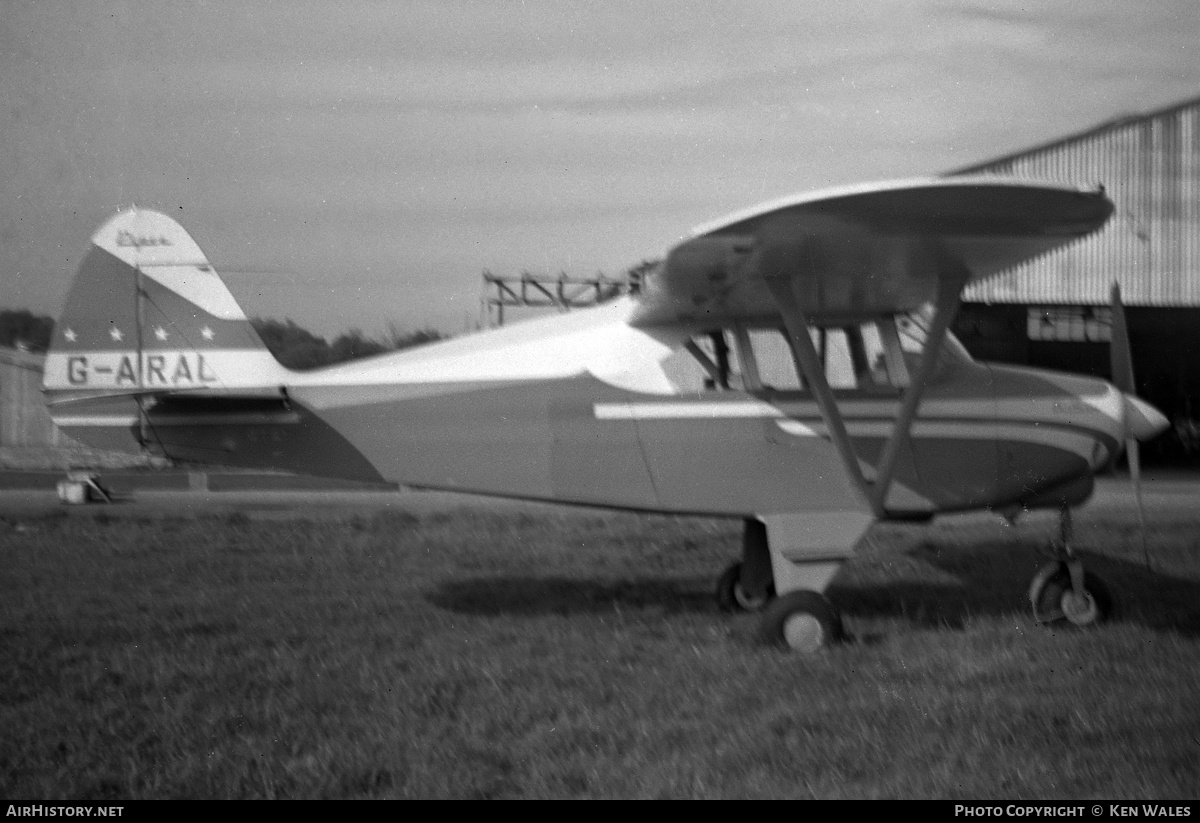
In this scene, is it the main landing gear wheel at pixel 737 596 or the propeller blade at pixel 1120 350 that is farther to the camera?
the main landing gear wheel at pixel 737 596

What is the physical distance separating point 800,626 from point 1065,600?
2.11 m

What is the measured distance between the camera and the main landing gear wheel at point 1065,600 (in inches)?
259

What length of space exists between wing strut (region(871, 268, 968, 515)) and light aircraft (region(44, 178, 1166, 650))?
0.7 inches

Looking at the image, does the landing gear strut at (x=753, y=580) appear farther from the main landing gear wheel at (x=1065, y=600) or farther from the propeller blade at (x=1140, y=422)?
the propeller blade at (x=1140, y=422)

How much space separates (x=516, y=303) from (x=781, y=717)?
28.2ft

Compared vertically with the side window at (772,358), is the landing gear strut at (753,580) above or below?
below

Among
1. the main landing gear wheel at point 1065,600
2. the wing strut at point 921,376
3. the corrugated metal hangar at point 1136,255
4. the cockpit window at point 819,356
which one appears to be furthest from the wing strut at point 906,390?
the corrugated metal hangar at point 1136,255

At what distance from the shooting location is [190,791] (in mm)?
3656

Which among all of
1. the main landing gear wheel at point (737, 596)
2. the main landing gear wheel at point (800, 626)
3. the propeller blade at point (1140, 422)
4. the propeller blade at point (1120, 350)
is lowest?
the main landing gear wheel at point (737, 596)

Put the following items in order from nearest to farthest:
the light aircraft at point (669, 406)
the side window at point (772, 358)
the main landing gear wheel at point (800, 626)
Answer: the main landing gear wheel at point (800, 626) < the light aircraft at point (669, 406) < the side window at point (772, 358)

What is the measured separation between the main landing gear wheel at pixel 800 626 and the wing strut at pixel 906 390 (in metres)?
0.79

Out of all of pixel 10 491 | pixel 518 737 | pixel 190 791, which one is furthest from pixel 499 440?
pixel 10 491

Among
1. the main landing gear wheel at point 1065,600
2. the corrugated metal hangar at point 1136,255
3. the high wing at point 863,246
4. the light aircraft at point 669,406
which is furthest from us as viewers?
the corrugated metal hangar at point 1136,255

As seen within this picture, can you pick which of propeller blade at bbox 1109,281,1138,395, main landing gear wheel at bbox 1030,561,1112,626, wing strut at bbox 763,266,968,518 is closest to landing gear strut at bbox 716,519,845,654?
wing strut at bbox 763,266,968,518
